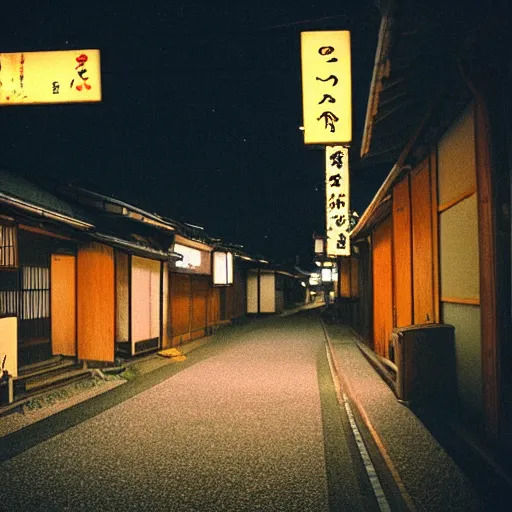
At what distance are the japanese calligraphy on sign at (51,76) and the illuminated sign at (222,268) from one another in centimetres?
1699

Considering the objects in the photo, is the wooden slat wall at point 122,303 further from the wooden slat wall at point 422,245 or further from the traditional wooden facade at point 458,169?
the wooden slat wall at point 422,245

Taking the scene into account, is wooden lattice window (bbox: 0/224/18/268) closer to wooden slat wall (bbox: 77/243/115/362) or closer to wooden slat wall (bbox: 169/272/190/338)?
wooden slat wall (bbox: 77/243/115/362)

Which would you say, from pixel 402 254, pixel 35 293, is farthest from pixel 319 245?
pixel 35 293

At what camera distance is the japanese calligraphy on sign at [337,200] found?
22.4 m

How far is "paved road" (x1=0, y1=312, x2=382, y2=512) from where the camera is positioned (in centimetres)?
530

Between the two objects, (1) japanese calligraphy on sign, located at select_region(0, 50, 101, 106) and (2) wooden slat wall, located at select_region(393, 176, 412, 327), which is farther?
(2) wooden slat wall, located at select_region(393, 176, 412, 327)

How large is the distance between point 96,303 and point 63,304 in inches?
41.7

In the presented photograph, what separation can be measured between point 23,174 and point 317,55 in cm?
964

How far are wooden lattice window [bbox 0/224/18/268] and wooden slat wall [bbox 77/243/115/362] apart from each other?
3.85 m

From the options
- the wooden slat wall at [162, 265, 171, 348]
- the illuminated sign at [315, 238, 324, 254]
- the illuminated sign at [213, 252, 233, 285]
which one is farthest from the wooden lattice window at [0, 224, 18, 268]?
the illuminated sign at [315, 238, 324, 254]

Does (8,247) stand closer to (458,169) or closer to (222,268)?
(458,169)

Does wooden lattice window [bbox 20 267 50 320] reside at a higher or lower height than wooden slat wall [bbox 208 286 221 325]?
higher

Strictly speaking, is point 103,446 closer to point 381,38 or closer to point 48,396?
point 48,396

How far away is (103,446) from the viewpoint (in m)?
7.21
